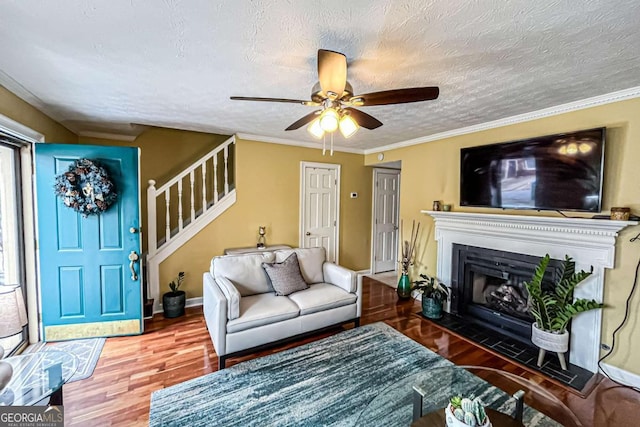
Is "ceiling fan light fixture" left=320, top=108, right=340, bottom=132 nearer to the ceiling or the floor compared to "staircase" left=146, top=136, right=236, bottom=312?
nearer to the ceiling

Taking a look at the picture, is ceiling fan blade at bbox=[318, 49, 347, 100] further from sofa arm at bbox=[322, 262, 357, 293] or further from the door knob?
the door knob

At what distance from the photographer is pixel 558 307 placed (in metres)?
2.49

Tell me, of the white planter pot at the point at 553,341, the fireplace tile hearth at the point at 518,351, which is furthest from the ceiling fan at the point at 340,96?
the fireplace tile hearth at the point at 518,351

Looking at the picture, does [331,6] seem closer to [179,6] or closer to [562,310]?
[179,6]

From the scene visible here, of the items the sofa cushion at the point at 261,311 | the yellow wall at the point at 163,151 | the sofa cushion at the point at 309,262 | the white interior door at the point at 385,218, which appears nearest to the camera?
the sofa cushion at the point at 261,311

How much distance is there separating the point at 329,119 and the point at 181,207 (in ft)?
10.1

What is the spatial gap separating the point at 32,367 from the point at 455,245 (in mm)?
4012

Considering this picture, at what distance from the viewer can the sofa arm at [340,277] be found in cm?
315

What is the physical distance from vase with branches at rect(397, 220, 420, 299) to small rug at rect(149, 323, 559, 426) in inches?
50.9

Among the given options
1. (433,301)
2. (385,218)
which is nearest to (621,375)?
(433,301)

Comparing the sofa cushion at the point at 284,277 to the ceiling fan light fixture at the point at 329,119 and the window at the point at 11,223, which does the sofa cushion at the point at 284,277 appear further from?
the window at the point at 11,223

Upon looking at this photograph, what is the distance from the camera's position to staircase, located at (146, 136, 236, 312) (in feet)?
11.9

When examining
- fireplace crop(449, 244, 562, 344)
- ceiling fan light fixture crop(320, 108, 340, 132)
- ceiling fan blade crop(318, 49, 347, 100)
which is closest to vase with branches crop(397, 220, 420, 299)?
fireplace crop(449, 244, 562, 344)

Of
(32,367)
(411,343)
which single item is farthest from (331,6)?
(411,343)
